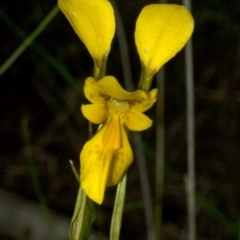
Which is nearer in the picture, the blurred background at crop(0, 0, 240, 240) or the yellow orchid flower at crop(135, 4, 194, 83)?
the yellow orchid flower at crop(135, 4, 194, 83)

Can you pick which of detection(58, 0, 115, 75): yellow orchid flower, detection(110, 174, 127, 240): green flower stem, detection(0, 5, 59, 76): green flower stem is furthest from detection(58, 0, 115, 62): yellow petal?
detection(0, 5, 59, 76): green flower stem

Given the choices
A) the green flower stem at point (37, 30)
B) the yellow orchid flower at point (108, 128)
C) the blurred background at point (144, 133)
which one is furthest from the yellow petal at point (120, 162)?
the blurred background at point (144, 133)

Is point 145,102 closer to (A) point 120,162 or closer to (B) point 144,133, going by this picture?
(A) point 120,162

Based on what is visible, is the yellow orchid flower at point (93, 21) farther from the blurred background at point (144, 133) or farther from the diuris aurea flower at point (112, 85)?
the blurred background at point (144, 133)

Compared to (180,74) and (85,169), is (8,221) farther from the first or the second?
(85,169)

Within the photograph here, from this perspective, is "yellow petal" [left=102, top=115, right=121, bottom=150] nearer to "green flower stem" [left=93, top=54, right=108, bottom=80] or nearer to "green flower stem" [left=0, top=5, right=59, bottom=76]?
"green flower stem" [left=93, top=54, right=108, bottom=80]

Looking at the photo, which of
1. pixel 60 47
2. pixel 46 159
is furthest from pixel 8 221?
pixel 60 47

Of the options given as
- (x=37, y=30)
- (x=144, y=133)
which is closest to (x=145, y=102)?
(x=37, y=30)
